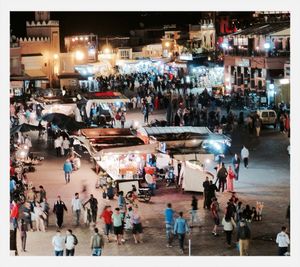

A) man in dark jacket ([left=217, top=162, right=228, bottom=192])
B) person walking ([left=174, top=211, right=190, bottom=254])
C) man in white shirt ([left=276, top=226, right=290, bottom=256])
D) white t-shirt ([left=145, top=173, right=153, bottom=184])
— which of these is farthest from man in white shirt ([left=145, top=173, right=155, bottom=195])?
man in white shirt ([left=276, top=226, right=290, bottom=256])

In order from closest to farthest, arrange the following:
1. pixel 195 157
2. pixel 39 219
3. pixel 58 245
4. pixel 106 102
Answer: pixel 58 245, pixel 39 219, pixel 195 157, pixel 106 102

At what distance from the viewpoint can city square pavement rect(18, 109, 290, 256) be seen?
13.7 metres

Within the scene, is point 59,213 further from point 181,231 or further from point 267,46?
point 267,46

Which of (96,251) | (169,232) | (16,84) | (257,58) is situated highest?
(257,58)

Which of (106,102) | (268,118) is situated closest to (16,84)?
(106,102)

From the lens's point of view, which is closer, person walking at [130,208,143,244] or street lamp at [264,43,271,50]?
person walking at [130,208,143,244]

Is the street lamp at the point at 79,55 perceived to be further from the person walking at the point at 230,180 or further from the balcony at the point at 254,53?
the person walking at the point at 230,180

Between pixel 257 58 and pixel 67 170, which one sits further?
pixel 257 58

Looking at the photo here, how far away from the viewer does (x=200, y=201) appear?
17.2m

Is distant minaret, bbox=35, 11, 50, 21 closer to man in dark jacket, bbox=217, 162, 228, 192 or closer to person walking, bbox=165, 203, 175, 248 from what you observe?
man in dark jacket, bbox=217, 162, 228, 192

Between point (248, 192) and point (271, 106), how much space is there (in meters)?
13.7

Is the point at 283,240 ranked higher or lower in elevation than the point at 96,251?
higher
